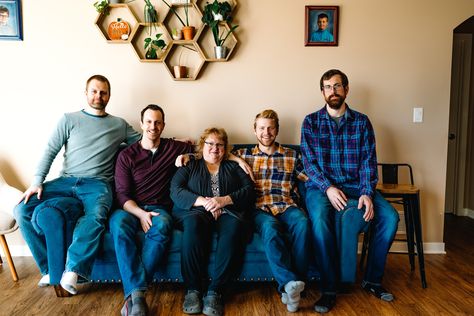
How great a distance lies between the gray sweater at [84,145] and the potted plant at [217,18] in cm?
100

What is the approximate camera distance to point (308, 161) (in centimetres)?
240

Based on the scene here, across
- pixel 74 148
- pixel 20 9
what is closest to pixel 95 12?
pixel 20 9

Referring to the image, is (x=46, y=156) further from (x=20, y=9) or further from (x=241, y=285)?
(x=241, y=285)

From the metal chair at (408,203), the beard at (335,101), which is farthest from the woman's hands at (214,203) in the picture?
the metal chair at (408,203)

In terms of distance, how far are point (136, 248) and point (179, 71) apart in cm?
140

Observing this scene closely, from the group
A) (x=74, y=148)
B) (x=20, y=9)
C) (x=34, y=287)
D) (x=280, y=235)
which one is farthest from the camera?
(x=20, y=9)

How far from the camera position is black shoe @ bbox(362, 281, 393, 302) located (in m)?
2.12

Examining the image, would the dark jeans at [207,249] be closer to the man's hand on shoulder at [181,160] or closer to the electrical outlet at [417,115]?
the man's hand on shoulder at [181,160]

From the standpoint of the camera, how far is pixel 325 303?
2.02m

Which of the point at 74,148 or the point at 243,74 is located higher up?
the point at 243,74

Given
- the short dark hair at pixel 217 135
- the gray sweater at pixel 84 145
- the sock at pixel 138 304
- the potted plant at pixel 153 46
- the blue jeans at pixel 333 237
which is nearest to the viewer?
the sock at pixel 138 304

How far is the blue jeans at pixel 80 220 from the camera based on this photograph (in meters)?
1.99

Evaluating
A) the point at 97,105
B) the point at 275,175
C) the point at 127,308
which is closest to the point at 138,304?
the point at 127,308

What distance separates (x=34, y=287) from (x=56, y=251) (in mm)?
456
